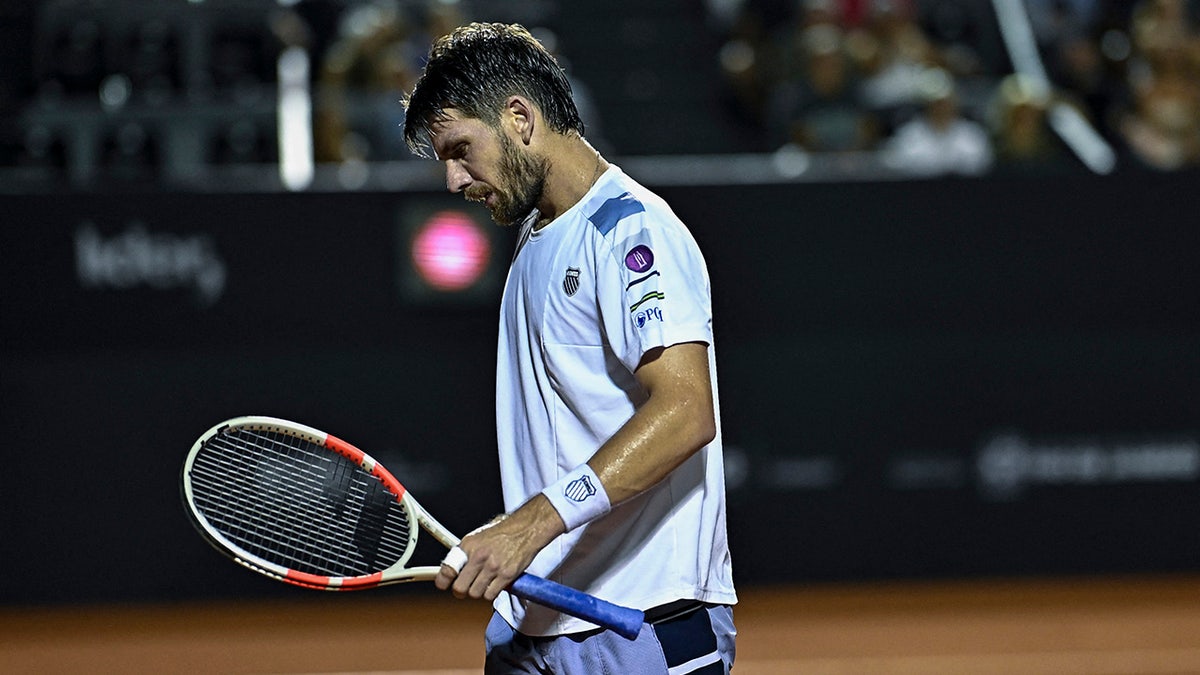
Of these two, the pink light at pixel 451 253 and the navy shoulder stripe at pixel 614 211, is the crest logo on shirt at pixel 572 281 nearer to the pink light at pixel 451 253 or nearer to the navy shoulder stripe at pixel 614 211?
the navy shoulder stripe at pixel 614 211

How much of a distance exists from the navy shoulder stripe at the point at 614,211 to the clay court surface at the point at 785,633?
3.77 m

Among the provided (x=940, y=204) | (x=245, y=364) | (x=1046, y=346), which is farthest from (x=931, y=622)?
(x=245, y=364)

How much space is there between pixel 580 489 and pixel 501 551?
0.16m

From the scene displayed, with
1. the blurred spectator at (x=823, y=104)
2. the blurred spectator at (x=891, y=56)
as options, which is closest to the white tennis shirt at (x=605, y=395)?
the blurred spectator at (x=823, y=104)

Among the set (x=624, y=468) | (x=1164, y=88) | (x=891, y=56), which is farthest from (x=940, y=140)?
(x=624, y=468)

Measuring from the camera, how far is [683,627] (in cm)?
290

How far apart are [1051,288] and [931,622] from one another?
161cm

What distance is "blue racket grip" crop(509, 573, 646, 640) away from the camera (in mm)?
2783

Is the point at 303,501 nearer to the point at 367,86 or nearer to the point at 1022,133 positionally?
the point at 367,86

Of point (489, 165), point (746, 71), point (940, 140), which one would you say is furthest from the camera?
point (746, 71)

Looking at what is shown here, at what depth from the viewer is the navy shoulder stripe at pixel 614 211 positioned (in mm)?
2826

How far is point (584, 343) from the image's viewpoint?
287cm

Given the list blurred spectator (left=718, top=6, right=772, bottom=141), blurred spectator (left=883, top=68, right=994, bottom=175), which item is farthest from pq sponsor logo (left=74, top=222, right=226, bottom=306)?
blurred spectator (left=718, top=6, right=772, bottom=141)

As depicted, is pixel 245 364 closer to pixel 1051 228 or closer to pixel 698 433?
pixel 1051 228
